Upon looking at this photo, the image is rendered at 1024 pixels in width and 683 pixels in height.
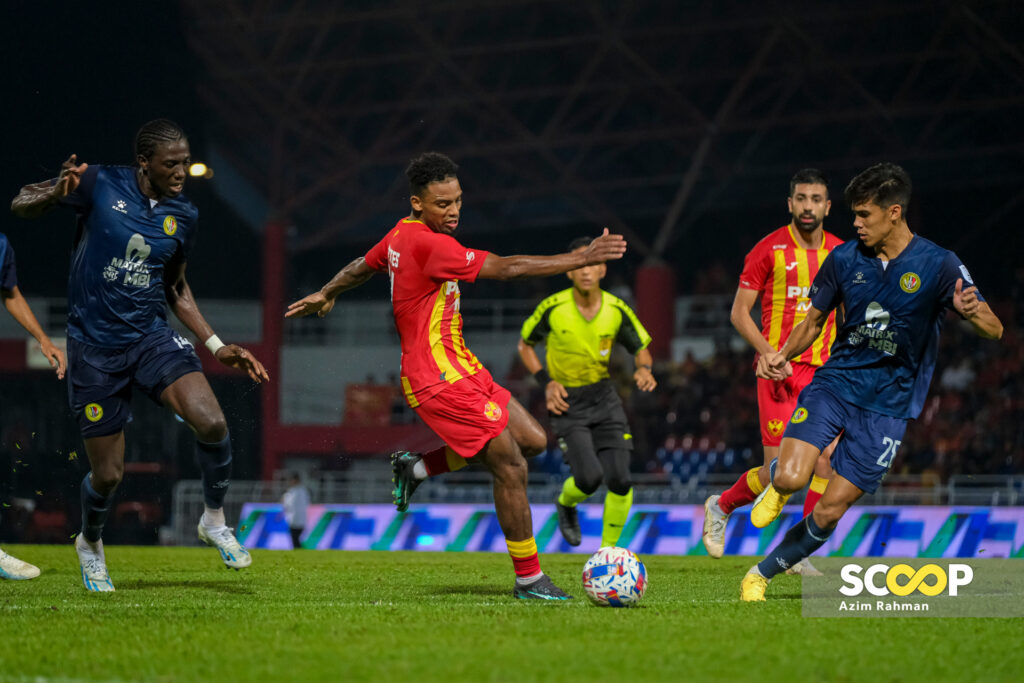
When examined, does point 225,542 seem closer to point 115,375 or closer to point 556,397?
point 115,375

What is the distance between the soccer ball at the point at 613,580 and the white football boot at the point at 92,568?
10.2 feet

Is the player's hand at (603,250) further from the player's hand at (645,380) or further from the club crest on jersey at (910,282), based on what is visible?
the player's hand at (645,380)

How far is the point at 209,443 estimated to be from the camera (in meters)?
7.41

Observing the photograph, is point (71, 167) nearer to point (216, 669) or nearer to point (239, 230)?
point (216, 669)

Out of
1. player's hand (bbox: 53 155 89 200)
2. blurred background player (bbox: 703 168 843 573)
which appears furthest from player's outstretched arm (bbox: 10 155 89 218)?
blurred background player (bbox: 703 168 843 573)

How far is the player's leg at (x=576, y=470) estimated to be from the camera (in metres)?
9.75

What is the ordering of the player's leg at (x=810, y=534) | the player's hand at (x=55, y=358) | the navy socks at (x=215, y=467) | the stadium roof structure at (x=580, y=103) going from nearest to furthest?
the player's leg at (x=810, y=534) < the player's hand at (x=55, y=358) < the navy socks at (x=215, y=467) < the stadium roof structure at (x=580, y=103)

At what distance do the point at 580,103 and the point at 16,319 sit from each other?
19.3 m

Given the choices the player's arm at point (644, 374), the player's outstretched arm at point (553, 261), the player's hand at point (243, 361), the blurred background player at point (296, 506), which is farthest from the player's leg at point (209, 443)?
the blurred background player at point (296, 506)

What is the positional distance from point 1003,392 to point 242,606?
54.6 feet

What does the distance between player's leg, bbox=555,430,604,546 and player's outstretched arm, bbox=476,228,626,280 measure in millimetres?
3653

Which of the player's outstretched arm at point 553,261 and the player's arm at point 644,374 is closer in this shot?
the player's outstretched arm at point 553,261

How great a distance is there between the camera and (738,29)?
24.0 meters

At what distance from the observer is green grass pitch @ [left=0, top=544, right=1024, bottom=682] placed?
426 centimetres
